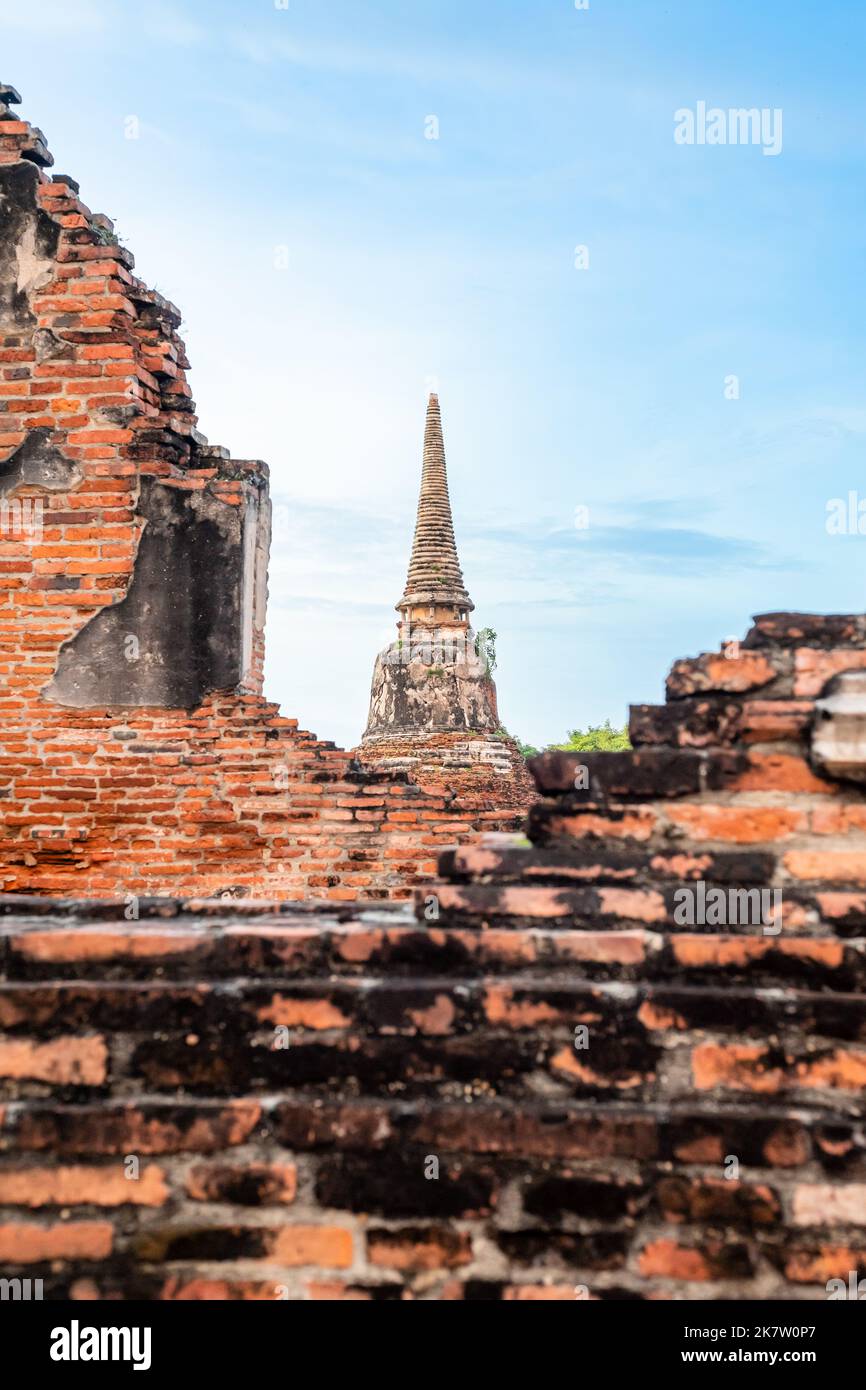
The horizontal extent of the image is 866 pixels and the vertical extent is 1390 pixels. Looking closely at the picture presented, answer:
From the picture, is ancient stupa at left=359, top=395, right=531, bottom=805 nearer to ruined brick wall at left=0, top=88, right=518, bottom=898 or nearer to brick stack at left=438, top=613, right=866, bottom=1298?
ruined brick wall at left=0, top=88, right=518, bottom=898

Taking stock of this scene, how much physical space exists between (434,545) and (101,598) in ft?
46.3

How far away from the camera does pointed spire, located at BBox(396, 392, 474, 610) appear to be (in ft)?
61.1

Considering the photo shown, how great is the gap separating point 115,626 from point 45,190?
8.15 feet

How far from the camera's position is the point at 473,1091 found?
1.88 metres

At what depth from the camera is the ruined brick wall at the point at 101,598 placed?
560 centimetres

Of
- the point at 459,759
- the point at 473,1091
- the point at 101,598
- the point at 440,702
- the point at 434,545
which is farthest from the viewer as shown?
the point at 434,545

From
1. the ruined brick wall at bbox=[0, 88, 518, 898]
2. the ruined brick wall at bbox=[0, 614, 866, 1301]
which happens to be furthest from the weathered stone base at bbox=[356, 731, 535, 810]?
the ruined brick wall at bbox=[0, 614, 866, 1301]

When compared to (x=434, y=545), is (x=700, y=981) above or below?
below

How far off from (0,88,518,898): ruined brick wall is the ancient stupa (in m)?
7.66

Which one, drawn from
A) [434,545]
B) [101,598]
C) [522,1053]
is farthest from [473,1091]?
[434,545]

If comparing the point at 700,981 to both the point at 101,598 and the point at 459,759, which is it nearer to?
the point at 101,598

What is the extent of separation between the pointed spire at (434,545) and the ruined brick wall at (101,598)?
12.8m

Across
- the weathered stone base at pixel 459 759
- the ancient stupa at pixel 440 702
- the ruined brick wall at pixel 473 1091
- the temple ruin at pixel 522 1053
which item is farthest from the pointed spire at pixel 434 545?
the ruined brick wall at pixel 473 1091
